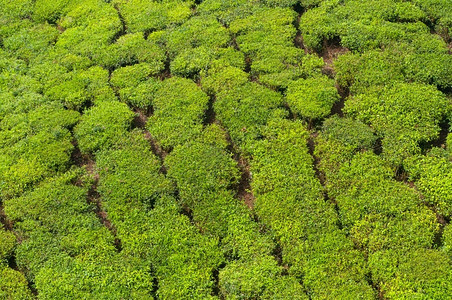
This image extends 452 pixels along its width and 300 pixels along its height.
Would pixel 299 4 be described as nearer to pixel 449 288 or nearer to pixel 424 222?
pixel 424 222

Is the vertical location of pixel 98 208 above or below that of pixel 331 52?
below

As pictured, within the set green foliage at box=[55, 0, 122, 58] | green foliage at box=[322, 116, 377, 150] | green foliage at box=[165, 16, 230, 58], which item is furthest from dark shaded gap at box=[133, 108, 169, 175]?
green foliage at box=[322, 116, 377, 150]

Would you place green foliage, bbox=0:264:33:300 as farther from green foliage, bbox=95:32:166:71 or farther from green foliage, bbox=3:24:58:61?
green foliage, bbox=3:24:58:61

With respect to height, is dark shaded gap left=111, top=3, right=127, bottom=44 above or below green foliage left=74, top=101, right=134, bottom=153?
above

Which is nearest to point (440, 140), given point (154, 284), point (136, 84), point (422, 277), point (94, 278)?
point (422, 277)

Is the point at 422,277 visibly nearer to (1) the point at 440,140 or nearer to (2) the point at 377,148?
(2) the point at 377,148

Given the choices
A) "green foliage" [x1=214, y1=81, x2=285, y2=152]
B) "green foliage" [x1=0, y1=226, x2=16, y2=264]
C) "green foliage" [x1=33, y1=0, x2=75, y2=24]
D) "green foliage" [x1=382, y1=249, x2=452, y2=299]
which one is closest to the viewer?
"green foliage" [x1=382, y1=249, x2=452, y2=299]
